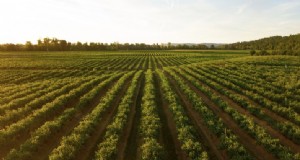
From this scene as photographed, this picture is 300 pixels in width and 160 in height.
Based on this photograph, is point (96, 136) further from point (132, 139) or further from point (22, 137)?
point (22, 137)

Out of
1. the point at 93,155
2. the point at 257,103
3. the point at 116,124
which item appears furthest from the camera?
the point at 257,103

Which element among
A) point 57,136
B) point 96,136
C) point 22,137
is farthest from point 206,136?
point 22,137

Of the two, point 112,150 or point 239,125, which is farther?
point 239,125

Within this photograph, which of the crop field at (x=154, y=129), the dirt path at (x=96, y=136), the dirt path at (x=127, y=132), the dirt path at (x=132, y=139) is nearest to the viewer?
the crop field at (x=154, y=129)

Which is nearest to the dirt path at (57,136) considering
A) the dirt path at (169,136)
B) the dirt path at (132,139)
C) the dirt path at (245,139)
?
the dirt path at (132,139)

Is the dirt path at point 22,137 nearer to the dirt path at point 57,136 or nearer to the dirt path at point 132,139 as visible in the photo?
the dirt path at point 57,136

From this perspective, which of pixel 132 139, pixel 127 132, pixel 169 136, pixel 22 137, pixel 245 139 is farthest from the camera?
pixel 127 132

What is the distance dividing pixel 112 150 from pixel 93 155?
4.62 feet

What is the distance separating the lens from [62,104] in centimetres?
2202

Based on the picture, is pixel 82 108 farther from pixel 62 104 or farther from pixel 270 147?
pixel 270 147

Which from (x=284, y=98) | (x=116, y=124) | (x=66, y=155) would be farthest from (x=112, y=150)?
(x=284, y=98)

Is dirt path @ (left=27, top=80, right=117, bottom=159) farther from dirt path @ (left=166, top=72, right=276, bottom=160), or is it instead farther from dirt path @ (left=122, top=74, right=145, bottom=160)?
dirt path @ (left=166, top=72, right=276, bottom=160)

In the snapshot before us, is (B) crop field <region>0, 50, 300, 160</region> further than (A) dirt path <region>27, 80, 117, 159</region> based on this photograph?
No

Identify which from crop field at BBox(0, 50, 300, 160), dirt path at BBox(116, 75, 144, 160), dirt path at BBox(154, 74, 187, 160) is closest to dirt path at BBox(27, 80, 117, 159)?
crop field at BBox(0, 50, 300, 160)
